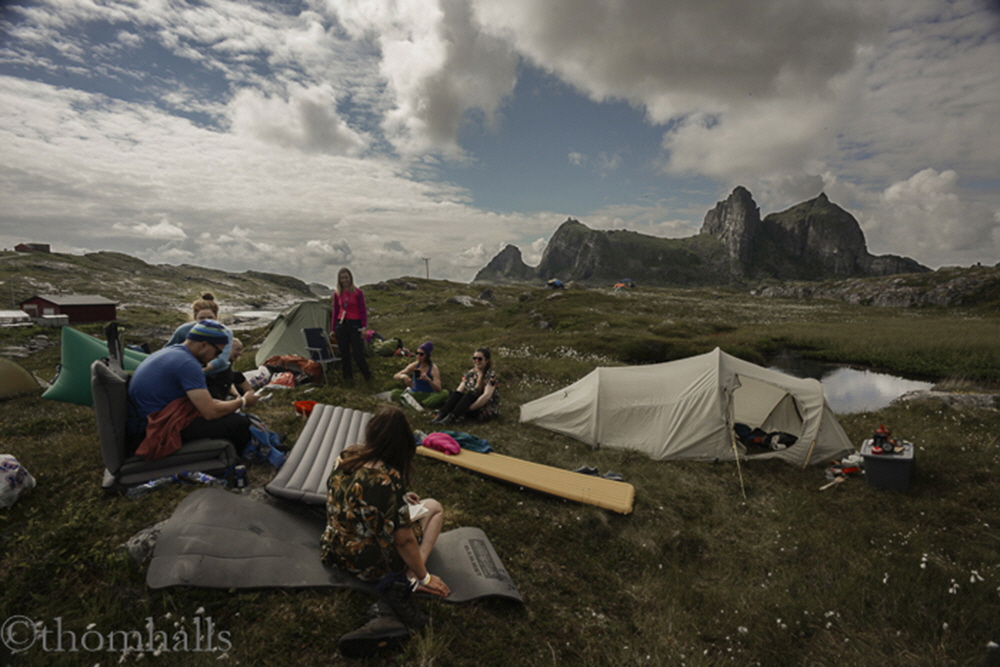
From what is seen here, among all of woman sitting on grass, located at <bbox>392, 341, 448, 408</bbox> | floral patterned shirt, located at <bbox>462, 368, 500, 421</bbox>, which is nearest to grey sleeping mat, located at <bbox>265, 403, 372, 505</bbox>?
floral patterned shirt, located at <bbox>462, 368, 500, 421</bbox>

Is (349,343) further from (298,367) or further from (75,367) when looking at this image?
(75,367)

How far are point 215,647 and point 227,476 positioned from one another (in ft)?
10.6

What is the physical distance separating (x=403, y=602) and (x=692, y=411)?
9.47 m

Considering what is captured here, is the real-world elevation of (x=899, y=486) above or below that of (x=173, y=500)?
below

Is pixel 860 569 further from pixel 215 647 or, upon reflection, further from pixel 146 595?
pixel 146 595

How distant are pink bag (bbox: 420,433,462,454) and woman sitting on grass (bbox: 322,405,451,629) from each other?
4540 millimetres

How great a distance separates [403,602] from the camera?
4.75 m

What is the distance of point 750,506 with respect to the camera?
941 cm

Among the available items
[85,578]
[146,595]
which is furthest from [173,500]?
[146,595]

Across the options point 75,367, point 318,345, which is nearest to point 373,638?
point 75,367

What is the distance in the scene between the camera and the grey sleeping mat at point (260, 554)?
4.79 m

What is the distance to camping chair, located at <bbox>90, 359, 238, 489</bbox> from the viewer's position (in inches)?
233

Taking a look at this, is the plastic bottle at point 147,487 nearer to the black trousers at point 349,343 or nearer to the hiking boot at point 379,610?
the hiking boot at point 379,610

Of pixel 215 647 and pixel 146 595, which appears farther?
pixel 146 595
